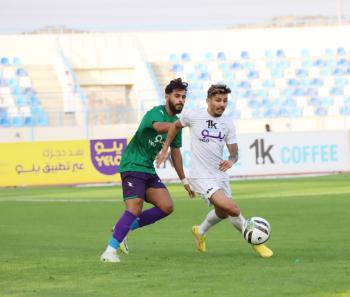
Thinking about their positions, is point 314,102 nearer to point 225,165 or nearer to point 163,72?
point 163,72

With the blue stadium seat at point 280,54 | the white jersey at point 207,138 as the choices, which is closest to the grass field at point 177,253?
the white jersey at point 207,138

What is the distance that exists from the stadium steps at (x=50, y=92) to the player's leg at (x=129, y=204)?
105 feet

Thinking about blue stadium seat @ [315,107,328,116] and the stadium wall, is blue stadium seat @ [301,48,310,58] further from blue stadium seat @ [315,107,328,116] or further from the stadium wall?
the stadium wall

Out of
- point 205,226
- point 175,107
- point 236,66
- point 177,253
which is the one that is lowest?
point 236,66

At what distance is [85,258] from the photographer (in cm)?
1204

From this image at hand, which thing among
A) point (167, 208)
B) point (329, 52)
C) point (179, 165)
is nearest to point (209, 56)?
point (329, 52)

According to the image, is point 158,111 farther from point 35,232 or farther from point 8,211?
point 8,211

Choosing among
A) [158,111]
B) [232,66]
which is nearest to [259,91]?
[232,66]

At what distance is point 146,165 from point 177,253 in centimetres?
138

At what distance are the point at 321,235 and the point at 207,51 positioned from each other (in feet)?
125

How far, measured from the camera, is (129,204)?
1186 cm

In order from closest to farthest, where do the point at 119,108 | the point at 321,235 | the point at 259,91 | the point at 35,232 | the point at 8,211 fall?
1. the point at 321,235
2. the point at 35,232
3. the point at 8,211
4. the point at 119,108
5. the point at 259,91

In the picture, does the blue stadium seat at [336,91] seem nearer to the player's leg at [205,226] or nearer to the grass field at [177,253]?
the grass field at [177,253]

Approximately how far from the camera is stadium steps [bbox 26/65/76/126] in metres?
44.3
